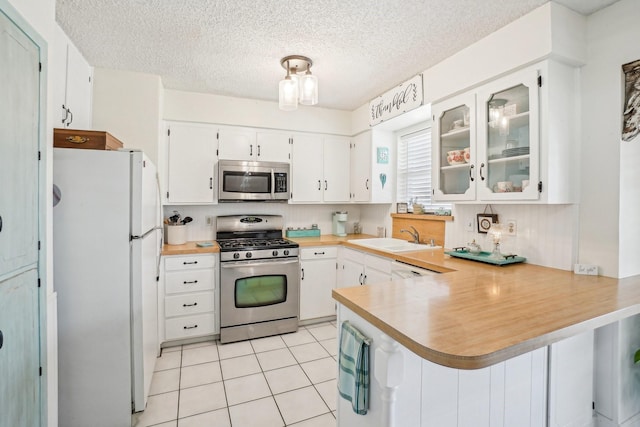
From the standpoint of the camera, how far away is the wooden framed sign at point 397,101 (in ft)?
8.91

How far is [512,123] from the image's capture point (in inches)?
79.0

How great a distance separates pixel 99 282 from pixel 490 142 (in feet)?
8.79

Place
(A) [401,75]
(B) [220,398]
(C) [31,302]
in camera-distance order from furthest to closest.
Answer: (A) [401,75], (B) [220,398], (C) [31,302]

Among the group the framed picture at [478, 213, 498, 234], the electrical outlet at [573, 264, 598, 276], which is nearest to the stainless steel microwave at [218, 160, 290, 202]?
the framed picture at [478, 213, 498, 234]

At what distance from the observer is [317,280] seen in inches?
134

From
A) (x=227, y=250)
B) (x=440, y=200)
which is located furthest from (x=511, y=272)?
(x=227, y=250)

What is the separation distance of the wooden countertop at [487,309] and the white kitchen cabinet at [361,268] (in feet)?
3.00

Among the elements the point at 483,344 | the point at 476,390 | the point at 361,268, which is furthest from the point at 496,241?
the point at 483,344

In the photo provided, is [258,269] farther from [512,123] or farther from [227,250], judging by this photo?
[512,123]

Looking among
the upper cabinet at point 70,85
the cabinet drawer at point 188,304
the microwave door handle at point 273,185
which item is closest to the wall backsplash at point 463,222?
the microwave door handle at point 273,185

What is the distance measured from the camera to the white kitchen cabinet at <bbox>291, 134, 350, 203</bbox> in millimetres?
3658

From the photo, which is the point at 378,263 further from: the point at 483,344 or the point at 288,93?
the point at 483,344

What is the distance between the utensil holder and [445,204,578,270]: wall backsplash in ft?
9.42

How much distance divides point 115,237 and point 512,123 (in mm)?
2612
